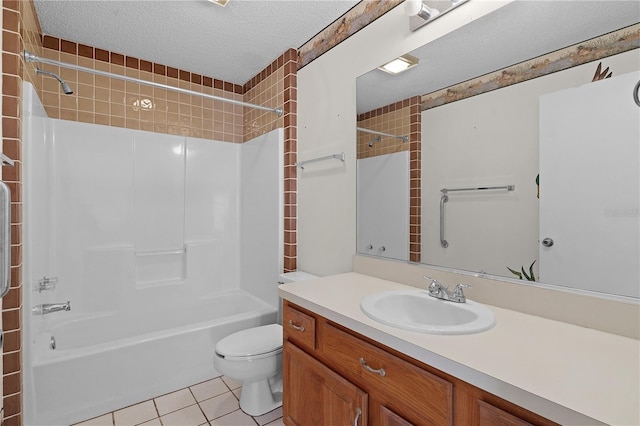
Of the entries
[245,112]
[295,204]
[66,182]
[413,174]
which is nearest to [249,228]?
[295,204]

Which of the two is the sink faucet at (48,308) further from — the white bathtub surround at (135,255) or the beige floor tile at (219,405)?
the beige floor tile at (219,405)

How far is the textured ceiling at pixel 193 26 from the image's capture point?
1899 millimetres

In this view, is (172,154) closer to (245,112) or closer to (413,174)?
(245,112)

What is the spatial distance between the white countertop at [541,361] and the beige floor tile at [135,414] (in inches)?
56.4

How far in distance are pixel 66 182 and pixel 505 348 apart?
111 inches

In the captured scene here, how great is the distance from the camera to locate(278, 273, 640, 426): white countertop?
2.04 ft

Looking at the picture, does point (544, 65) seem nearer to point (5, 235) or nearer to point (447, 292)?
point (447, 292)

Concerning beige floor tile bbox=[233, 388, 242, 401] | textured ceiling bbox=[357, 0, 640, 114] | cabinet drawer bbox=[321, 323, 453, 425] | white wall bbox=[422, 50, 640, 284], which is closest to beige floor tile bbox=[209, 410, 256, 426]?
beige floor tile bbox=[233, 388, 242, 401]

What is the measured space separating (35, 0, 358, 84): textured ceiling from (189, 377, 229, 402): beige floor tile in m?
2.40

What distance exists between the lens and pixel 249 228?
287 cm

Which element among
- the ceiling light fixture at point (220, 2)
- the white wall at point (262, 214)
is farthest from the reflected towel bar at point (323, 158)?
the ceiling light fixture at point (220, 2)

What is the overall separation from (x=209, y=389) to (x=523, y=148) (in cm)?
225

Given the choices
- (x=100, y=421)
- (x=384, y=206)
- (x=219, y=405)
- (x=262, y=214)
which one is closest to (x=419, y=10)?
(x=384, y=206)

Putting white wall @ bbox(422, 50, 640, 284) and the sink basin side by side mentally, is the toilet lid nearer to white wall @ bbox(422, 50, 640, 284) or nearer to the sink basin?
the sink basin
